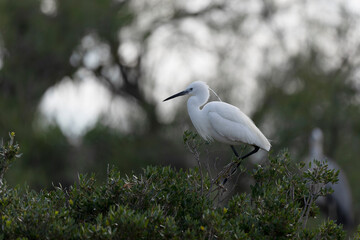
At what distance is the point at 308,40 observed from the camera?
13.9 m

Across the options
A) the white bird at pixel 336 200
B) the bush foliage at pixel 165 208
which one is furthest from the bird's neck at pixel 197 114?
the white bird at pixel 336 200

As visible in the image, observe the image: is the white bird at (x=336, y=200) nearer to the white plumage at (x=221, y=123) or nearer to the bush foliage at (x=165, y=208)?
the white plumage at (x=221, y=123)

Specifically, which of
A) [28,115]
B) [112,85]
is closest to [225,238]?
[28,115]

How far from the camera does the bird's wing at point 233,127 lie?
18.2ft

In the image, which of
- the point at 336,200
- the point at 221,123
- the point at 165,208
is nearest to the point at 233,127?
the point at 221,123

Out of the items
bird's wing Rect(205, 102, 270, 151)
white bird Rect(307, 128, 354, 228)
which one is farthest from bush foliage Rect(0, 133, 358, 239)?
white bird Rect(307, 128, 354, 228)

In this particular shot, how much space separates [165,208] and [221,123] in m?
1.71

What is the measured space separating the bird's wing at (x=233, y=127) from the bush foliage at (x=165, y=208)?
4.14 ft

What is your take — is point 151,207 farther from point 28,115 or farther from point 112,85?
point 112,85

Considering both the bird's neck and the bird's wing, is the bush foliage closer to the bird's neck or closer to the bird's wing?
the bird's wing

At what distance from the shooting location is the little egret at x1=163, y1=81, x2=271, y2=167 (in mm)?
5566

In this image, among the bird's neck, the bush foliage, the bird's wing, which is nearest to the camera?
the bush foliage

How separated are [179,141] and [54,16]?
13.6 feet

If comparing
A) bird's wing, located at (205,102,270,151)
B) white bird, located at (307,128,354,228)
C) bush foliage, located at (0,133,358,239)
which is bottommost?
bush foliage, located at (0,133,358,239)
